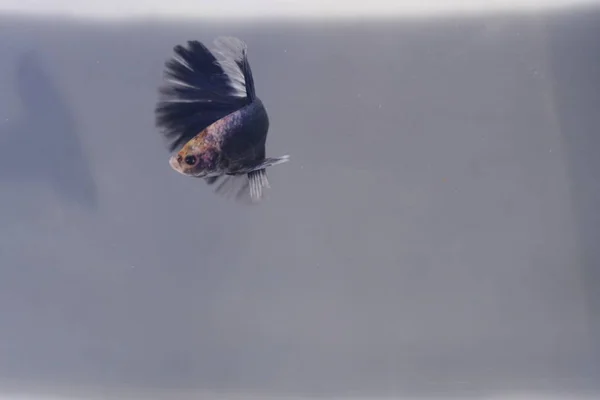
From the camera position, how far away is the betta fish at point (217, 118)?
0.85 m

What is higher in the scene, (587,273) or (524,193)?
(524,193)

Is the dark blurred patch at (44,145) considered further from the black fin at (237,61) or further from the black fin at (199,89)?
the black fin at (237,61)

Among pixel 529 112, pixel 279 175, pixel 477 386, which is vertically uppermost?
pixel 529 112

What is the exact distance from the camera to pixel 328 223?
0.89 metres

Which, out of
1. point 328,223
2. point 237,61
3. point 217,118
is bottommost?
point 328,223

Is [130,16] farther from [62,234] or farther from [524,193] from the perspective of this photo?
[524,193]

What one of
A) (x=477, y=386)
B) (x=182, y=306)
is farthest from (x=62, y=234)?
(x=477, y=386)

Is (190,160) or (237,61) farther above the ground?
(237,61)

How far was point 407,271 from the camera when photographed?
88 cm

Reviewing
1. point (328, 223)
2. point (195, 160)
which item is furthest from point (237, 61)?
point (328, 223)

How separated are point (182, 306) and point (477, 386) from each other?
1.74ft

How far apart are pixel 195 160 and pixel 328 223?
0.84 feet

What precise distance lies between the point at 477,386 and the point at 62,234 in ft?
2.56

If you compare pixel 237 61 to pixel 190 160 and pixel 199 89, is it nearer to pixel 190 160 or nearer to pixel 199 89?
pixel 199 89
